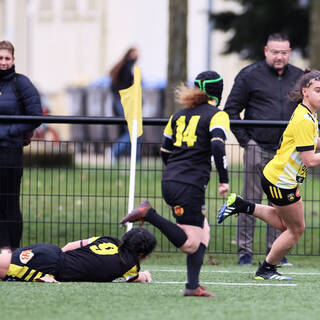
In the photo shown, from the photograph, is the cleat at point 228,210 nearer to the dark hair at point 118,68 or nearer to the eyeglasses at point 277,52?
the eyeglasses at point 277,52

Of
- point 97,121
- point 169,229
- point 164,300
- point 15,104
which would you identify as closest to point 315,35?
point 97,121

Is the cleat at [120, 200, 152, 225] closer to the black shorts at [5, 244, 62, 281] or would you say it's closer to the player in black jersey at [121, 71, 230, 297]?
the player in black jersey at [121, 71, 230, 297]

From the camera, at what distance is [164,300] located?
701 centimetres

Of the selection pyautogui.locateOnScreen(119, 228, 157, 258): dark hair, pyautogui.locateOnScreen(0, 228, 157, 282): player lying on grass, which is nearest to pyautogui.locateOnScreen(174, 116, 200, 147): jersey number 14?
pyautogui.locateOnScreen(119, 228, 157, 258): dark hair

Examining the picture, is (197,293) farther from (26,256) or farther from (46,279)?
(26,256)

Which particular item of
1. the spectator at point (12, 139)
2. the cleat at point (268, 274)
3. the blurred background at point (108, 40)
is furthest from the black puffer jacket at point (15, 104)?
the blurred background at point (108, 40)

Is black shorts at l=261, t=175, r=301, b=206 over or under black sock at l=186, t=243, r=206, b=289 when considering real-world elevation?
over

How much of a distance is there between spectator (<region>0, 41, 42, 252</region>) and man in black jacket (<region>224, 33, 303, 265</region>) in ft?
6.19

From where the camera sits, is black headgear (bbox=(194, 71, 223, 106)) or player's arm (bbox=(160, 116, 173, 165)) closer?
black headgear (bbox=(194, 71, 223, 106))

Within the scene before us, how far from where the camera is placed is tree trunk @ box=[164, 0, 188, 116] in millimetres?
16609

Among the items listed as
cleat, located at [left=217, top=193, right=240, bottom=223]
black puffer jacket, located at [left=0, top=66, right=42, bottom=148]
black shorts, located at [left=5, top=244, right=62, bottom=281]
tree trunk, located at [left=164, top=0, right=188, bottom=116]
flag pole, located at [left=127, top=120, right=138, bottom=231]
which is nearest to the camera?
black shorts, located at [left=5, top=244, right=62, bottom=281]

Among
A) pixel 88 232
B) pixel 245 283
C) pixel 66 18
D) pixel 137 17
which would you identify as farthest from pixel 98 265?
pixel 66 18

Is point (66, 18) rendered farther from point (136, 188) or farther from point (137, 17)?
point (136, 188)

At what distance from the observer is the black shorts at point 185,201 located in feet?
23.3
